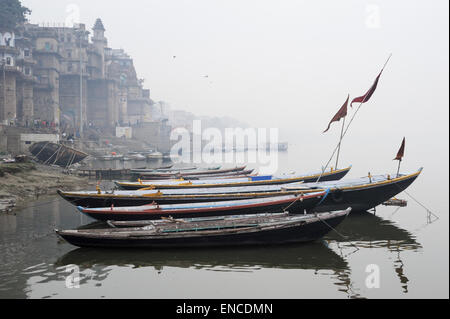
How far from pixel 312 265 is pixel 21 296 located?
833 centimetres

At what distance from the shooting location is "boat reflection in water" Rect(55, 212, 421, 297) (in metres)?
11.7

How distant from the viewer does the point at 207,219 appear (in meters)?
14.3

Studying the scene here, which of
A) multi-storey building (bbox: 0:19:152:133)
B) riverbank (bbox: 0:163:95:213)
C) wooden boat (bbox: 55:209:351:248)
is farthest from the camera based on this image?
multi-storey building (bbox: 0:19:152:133)

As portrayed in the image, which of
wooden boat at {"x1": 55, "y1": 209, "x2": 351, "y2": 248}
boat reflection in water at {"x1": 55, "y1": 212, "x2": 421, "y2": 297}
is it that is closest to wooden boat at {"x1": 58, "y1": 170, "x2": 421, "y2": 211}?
wooden boat at {"x1": 55, "y1": 209, "x2": 351, "y2": 248}

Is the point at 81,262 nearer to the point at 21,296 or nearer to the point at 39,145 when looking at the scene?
the point at 21,296

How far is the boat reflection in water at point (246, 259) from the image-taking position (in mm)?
11742

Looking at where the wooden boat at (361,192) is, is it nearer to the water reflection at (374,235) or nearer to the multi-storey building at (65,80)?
the water reflection at (374,235)

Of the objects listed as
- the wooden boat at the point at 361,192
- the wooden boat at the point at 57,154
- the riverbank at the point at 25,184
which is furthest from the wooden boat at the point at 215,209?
the wooden boat at the point at 57,154

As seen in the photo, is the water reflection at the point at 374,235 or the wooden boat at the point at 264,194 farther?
the wooden boat at the point at 264,194

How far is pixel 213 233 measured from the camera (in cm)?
1295

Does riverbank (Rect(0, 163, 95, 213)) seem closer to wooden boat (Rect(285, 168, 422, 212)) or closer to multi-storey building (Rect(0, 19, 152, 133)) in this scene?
wooden boat (Rect(285, 168, 422, 212))

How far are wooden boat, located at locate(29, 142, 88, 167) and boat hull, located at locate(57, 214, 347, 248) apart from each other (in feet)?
99.0

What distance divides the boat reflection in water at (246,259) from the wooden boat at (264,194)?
384cm
